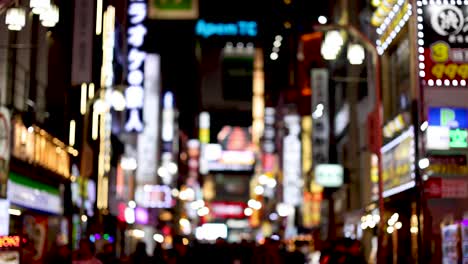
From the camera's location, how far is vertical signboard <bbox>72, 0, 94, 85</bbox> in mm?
26891

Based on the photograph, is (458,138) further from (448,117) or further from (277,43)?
(277,43)

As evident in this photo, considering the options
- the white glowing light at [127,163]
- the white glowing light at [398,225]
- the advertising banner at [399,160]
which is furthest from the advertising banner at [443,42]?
the white glowing light at [127,163]

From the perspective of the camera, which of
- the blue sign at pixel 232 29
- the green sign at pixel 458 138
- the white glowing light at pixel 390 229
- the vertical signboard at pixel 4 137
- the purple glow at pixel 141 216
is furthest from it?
the purple glow at pixel 141 216

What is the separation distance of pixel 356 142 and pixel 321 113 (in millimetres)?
6907

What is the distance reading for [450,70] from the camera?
23328 mm

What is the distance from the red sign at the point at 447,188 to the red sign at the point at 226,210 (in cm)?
8842

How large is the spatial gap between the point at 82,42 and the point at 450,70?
12.2m

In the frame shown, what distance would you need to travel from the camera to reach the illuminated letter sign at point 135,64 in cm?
3931

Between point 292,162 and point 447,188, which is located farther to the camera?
point 292,162

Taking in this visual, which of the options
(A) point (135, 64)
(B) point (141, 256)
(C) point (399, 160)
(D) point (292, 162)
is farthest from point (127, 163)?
(B) point (141, 256)

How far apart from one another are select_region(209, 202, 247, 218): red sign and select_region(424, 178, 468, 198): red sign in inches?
3481

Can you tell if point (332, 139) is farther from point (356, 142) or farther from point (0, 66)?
point (0, 66)

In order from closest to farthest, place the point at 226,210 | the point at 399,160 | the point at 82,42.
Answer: the point at 82,42, the point at 399,160, the point at 226,210

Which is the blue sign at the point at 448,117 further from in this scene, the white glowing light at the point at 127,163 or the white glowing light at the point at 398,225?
the white glowing light at the point at 127,163
